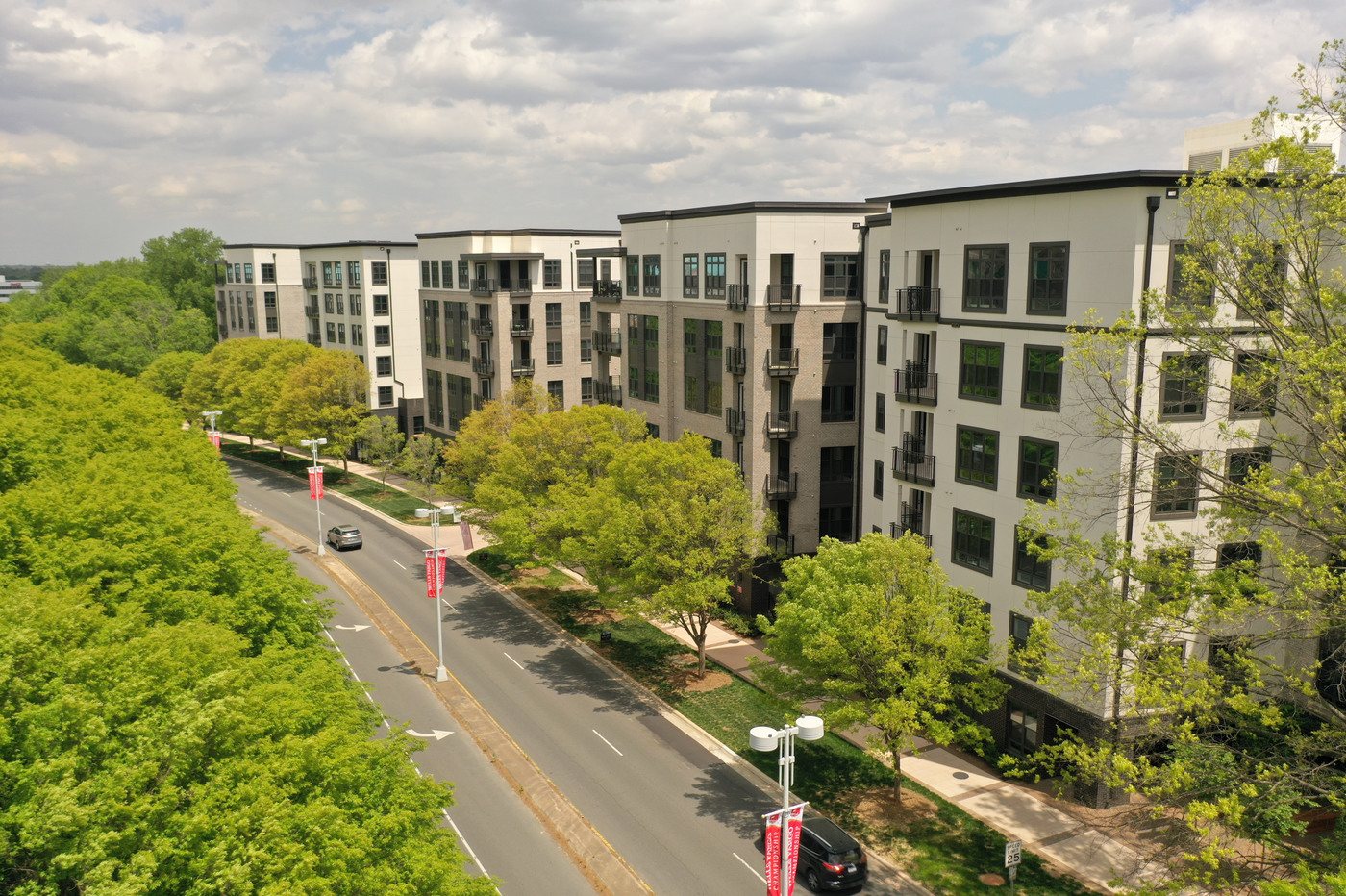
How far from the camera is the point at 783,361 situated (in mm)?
50000

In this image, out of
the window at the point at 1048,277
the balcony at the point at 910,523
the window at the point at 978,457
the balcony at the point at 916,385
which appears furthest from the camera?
the balcony at the point at 910,523

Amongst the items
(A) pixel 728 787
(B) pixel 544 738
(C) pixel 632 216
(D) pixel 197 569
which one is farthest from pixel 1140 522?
(C) pixel 632 216

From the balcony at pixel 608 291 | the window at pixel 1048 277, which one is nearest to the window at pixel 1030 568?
the window at pixel 1048 277

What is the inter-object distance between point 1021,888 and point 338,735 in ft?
68.6

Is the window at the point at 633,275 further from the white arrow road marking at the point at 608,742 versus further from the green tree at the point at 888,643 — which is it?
the green tree at the point at 888,643

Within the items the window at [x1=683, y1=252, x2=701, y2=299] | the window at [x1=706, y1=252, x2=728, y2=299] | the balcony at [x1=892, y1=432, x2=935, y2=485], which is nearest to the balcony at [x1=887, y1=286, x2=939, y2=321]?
the balcony at [x1=892, y1=432, x2=935, y2=485]

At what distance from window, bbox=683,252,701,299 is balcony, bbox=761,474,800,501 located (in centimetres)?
1217

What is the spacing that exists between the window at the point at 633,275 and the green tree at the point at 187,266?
117251mm

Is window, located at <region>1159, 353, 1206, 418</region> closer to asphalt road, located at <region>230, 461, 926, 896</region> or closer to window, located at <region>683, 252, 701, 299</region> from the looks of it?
asphalt road, located at <region>230, 461, 926, 896</region>

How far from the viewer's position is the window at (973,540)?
36.4 meters

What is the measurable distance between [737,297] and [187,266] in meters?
138

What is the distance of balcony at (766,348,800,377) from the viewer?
49750 mm

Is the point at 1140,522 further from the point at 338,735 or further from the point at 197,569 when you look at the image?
the point at 197,569

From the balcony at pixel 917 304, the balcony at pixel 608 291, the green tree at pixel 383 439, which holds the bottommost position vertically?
the green tree at pixel 383 439
